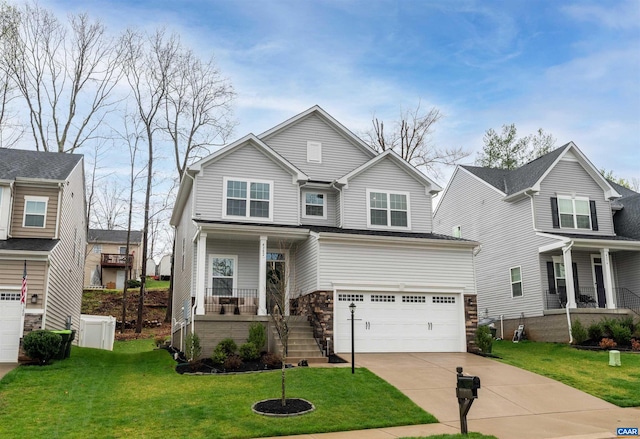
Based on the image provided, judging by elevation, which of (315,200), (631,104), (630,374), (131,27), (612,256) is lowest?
(630,374)

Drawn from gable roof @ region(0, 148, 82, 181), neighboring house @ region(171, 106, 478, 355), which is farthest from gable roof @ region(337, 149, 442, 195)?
gable roof @ region(0, 148, 82, 181)

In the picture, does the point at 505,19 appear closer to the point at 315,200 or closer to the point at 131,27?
the point at 315,200

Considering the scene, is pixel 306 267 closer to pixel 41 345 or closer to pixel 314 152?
pixel 314 152

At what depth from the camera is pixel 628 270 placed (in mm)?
23688

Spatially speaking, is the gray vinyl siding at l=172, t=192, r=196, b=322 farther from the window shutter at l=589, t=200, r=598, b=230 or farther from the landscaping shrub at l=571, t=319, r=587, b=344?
the window shutter at l=589, t=200, r=598, b=230

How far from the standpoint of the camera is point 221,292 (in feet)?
62.2

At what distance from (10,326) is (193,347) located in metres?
5.42

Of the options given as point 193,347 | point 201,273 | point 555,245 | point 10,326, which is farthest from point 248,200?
point 555,245

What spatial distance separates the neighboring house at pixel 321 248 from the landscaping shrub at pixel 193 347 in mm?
394

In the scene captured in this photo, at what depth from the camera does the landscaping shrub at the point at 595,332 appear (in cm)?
1970

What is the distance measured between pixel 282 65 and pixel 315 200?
17.4ft

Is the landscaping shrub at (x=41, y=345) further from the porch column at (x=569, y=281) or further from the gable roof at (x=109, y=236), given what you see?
the gable roof at (x=109, y=236)

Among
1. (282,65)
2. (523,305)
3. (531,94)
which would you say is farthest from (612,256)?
(282,65)

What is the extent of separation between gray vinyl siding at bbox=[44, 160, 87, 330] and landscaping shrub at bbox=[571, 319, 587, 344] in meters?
17.7
